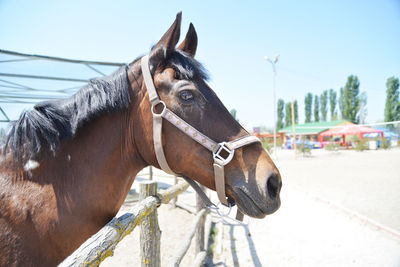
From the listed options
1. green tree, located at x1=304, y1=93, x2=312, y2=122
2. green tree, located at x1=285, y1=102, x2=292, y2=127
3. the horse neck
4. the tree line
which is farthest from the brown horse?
green tree, located at x1=304, y1=93, x2=312, y2=122

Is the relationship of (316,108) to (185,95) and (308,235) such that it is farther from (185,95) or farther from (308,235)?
(185,95)

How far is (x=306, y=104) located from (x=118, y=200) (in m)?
69.2

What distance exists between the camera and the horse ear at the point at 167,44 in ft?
4.31

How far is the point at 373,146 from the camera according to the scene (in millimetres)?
22266

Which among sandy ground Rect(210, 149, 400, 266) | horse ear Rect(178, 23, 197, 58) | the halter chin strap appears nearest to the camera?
the halter chin strap

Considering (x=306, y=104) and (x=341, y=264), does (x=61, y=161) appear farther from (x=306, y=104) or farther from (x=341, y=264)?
(x=306, y=104)

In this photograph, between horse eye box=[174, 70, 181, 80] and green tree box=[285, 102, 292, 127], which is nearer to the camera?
horse eye box=[174, 70, 181, 80]

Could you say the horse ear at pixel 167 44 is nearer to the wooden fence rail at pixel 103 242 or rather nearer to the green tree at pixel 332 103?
the wooden fence rail at pixel 103 242

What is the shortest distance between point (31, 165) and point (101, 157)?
39 centimetres

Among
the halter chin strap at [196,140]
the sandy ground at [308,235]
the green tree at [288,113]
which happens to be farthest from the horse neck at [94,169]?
the green tree at [288,113]

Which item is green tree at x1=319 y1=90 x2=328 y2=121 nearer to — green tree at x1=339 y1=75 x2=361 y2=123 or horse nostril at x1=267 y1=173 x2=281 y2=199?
green tree at x1=339 y1=75 x2=361 y2=123

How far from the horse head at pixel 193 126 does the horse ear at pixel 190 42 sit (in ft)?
0.76

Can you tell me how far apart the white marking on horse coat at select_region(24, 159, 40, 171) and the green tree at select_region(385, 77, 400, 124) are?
49598 mm

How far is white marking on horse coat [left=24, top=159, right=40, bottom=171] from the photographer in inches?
46.0
